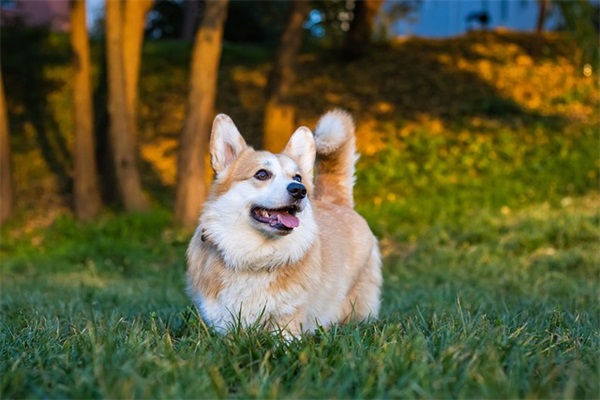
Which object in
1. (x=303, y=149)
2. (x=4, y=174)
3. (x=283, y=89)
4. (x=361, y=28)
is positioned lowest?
(x=4, y=174)

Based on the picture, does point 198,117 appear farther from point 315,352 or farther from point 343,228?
point 315,352

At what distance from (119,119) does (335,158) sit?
300 inches

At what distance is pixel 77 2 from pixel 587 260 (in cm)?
919

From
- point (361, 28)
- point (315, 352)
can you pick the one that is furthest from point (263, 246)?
point (361, 28)

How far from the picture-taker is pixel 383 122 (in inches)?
667

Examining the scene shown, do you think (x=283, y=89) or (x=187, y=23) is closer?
(x=283, y=89)

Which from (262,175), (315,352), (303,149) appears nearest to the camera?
(315,352)

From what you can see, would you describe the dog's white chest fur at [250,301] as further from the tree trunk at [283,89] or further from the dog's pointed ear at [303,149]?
the tree trunk at [283,89]

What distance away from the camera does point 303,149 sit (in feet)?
16.4

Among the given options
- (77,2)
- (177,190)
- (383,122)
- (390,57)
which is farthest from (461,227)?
(390,57)

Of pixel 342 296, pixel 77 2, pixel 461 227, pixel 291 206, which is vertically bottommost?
pixel 461 227

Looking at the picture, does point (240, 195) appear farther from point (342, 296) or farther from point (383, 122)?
point (383, 122)

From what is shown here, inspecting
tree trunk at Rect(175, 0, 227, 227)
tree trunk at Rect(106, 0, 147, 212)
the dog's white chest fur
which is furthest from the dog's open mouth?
tree trunk at Rect(106, 0, 147, 212)

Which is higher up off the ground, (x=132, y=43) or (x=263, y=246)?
(x=132, y=43)
